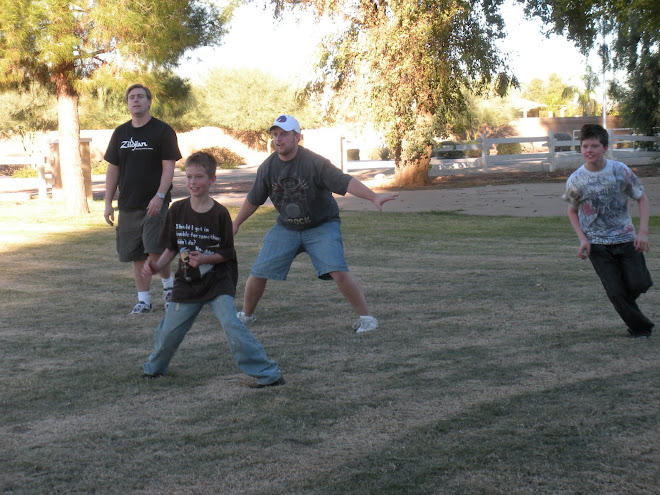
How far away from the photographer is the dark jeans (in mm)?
5840

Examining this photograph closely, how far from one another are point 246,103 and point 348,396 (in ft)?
183

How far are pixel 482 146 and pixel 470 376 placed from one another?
85.0 feet

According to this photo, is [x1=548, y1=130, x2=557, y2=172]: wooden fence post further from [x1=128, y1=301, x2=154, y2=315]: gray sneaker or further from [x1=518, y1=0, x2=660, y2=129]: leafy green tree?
[x1=128, y1=301, x2=154, y2=315]: gray sneaker

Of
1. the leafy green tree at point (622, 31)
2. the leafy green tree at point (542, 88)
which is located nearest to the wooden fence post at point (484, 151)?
the leafy green tree at point (622, 31)

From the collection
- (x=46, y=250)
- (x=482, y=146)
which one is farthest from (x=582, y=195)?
(x=482, y=146)

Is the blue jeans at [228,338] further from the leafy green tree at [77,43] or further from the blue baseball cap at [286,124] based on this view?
the leafy green tree at [77,43]

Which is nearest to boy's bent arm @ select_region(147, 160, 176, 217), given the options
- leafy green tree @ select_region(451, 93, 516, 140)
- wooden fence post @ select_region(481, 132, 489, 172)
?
wooden fence post @ select_region(481, 132, 489, 172)

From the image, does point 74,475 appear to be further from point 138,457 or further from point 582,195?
point 582,195

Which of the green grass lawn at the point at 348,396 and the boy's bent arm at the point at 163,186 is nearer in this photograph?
the green grass lawn at the point at 348,396

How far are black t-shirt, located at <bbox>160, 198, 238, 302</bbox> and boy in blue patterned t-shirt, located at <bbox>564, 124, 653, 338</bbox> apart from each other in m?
2.47

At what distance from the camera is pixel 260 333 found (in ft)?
21.0

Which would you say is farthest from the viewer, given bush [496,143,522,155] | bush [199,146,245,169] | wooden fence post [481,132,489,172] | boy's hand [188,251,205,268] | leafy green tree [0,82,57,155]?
bush [496,143,522,155]

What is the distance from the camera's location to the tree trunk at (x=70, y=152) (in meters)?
17.1

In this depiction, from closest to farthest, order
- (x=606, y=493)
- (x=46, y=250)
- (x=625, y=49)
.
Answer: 1. (x=606, y=493)
2. (x=46, y=250)
3. (x=625, y=49)
